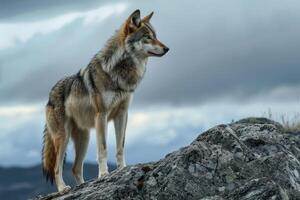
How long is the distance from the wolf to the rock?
3.12m

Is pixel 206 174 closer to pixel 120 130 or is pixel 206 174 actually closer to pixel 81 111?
pixel 120 130

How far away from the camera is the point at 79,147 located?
523 inches

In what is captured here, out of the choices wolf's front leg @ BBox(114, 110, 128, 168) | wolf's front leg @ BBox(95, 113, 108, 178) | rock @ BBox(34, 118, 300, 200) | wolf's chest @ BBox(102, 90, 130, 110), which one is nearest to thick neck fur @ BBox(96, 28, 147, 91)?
wolf's chest @ BBox(102, 90, 130, 110)

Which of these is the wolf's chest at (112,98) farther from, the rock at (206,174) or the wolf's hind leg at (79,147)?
the rock at (206,174)

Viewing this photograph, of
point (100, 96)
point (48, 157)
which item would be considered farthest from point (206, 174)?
point (48, 157)

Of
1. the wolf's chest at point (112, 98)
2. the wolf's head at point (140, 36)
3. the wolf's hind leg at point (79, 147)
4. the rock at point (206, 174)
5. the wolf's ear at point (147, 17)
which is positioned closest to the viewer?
the rock at point (206, 174)

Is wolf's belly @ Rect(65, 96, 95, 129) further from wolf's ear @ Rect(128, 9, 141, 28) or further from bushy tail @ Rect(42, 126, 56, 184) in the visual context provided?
wolf's ear @ Rect(128, 9, 141, 28)

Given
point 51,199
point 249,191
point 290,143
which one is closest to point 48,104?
point 51,199

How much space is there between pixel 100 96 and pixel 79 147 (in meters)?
1.10

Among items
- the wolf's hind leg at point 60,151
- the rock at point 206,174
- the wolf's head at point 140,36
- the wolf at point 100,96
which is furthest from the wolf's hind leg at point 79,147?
the rock at point 206,174

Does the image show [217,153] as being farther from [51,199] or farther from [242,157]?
[51,199]

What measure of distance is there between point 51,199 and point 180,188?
209 centimetres

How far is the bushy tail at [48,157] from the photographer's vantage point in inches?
525

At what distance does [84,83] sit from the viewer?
42.4ft
